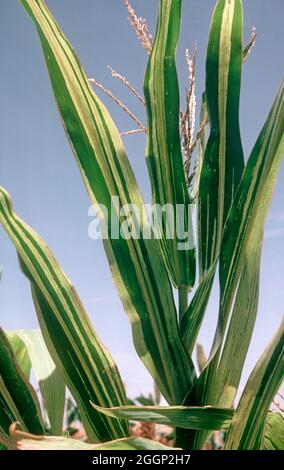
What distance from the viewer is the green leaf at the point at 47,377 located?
0.68 m

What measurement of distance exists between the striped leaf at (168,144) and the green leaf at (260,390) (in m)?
0.15

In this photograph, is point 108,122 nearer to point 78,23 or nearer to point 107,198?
point 107,198

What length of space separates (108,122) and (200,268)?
0.19m

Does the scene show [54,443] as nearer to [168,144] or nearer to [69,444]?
[69,444]

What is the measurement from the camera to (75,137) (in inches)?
22.7

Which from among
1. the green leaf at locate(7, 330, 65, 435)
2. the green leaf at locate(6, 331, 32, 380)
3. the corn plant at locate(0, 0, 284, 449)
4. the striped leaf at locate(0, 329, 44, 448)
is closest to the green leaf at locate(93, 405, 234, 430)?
the corn plant at locate(0, 0, 284, 449)

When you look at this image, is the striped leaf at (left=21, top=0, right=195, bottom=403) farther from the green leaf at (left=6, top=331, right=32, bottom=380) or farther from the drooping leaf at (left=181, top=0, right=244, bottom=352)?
the green leaf at (left=6, top=331, right=32, bottom=380)

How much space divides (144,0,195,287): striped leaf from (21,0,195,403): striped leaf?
3 cm

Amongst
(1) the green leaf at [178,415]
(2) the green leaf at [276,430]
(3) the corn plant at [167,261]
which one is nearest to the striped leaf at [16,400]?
(3) the corn plant at [167,261]

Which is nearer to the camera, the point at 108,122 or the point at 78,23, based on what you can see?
the point at 108,122

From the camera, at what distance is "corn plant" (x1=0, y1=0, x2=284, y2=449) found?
0.50m
